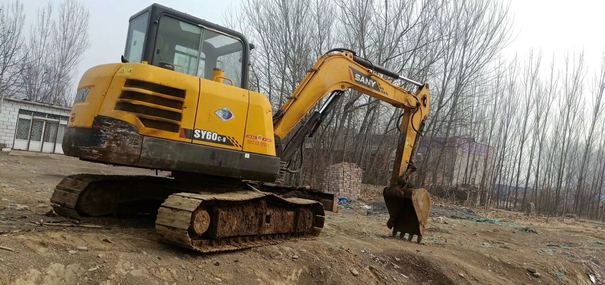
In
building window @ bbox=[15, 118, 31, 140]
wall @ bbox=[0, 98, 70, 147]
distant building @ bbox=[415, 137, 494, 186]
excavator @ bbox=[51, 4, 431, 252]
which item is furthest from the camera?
building window @ bbox=[15, 118, 31, 140]

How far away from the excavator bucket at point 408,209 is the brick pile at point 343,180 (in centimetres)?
1006

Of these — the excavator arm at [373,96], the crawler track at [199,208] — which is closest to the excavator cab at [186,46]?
the excavator arm at [373,96]

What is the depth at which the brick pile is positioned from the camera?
1895 cm

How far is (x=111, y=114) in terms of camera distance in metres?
5.24

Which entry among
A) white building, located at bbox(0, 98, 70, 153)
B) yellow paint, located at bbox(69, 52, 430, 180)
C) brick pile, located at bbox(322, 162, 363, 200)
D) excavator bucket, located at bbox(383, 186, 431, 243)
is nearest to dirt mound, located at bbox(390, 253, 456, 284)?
excavator bucket, located at bbox(383, 186, 431, 243)

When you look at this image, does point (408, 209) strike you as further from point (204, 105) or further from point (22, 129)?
point (22, 129)

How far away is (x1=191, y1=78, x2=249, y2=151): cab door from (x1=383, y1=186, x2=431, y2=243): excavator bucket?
3.49 meters

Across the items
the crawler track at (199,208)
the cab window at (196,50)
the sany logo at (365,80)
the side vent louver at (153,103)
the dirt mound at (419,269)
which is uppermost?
the sany logo at (365,80)

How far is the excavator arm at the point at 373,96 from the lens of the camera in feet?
24.1

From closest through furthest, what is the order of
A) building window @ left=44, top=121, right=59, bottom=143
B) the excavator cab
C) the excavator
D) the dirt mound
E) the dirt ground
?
the dirt ground → the excavator → the excavator cab → the dirt mound → building window @ left=44, top=121, right=59, bottom=143

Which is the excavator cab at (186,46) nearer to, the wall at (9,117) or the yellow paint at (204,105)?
the yellow paint at (204,105)

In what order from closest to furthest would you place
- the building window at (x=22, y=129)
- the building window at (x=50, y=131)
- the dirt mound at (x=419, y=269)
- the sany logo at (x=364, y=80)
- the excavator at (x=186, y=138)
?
the excavator at (x=186, y=138), the dirt mound at (x=419, y=269), the sany logo at (x=364, y=80), the building window at (x=22, y=129), the building window at (x=50, y=131)

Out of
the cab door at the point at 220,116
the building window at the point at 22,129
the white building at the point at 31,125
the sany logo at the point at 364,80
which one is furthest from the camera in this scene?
the building window at the point at 22,129

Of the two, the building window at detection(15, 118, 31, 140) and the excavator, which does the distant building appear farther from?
the building window at detection(15, 118, 31, 140)
